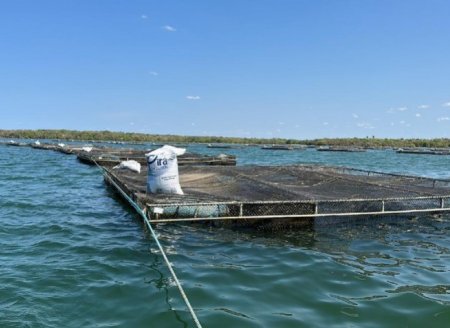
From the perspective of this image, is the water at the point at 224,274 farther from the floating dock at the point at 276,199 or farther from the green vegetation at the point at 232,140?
the green vegetation at the point at 232,140

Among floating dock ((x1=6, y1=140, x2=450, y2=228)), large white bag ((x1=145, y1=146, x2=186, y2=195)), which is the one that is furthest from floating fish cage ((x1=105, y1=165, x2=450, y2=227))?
large white bag ((x1=145, y1=146, x2=186, y2=195))

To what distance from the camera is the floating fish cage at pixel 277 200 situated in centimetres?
917

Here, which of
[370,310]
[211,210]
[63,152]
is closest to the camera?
[370,310]

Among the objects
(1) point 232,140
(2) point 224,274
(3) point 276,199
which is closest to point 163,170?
(3) point 276,199

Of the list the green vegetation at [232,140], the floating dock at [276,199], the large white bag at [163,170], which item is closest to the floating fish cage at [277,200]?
the floating dock at [276,199]

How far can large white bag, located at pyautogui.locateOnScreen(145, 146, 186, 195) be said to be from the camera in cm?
1000

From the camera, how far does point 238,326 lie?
480 cm

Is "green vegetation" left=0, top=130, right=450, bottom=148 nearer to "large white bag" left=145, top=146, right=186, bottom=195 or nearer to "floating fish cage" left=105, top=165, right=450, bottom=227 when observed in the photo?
"floating fish cage" left=105, top=165, right=450, bottom=227

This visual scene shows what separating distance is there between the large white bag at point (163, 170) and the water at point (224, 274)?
96 cm

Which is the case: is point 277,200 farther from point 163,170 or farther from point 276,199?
point 163,170

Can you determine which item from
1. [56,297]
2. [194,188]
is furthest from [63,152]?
[56,297]

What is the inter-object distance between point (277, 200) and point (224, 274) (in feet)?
11.9

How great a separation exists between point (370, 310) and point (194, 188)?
7.68 m

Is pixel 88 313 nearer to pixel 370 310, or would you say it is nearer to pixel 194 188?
pixel 370 310
